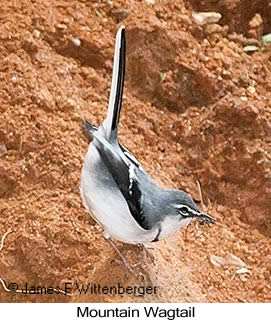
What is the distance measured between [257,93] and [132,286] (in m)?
0.65

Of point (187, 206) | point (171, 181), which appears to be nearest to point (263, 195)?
point (171, 181)

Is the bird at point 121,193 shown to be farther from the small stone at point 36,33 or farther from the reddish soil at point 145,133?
the small stone at point 36,33

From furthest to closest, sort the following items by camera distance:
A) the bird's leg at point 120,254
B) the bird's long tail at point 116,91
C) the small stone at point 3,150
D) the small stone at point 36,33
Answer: the small stone at point 36,33, the small stone at point 3,150, the bird's leg at point 120,254, the bird's long tail at point 116,91

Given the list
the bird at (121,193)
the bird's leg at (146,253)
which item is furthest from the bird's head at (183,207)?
the bird's leg at (146,253)

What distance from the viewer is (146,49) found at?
8.00 ft

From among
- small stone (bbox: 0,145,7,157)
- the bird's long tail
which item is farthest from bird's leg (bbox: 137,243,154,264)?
small stone (bbox: 0,145,7,157)

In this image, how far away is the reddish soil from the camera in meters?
2.14

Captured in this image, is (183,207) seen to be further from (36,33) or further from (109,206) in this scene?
(36,33)

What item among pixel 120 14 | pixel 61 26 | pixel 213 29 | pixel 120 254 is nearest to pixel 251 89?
pixel 213 29

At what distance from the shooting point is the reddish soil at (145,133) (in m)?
2.14

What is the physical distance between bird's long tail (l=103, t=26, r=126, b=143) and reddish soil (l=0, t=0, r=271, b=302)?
0.91 feet

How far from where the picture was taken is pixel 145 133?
2.37 m

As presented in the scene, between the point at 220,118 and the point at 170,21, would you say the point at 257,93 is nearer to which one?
the point at 220,118

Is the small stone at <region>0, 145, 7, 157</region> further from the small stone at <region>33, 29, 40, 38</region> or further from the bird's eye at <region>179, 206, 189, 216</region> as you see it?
the bird's eye at <region>179, 206, 189, 216</region>
